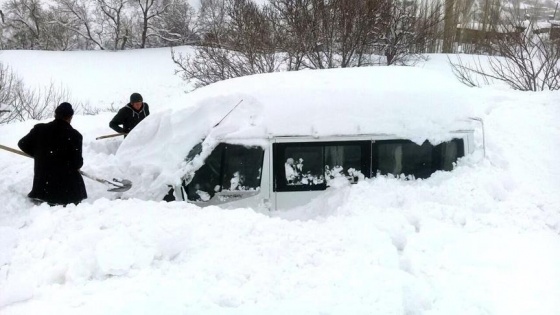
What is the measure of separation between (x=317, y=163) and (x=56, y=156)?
3.23 m

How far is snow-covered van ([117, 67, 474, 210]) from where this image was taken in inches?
202

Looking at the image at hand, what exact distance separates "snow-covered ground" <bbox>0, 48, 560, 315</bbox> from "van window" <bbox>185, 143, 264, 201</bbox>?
38 cm

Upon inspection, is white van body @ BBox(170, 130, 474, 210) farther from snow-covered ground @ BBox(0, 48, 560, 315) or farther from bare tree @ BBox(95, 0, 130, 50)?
bare tree @ BBox(95, 0, 130, 50)

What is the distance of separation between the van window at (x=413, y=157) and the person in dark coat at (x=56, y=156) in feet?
12.2

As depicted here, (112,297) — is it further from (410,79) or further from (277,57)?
(277,57)

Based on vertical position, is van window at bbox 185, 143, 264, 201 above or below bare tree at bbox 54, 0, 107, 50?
below

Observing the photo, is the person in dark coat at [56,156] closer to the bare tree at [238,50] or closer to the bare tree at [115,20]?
the bare tree at [238,50]

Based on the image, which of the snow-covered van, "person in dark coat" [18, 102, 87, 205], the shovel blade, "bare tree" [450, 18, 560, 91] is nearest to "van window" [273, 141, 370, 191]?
the snow-covered van

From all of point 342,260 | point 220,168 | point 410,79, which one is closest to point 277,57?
point 410,79

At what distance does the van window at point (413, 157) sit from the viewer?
5.21 metres

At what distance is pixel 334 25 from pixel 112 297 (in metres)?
13.2

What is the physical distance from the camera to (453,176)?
522 centimetres

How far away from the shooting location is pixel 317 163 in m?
5.17

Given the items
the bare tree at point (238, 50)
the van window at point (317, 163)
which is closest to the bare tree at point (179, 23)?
the bare tree at point (238, 50)
